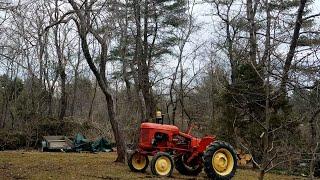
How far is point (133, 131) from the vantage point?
23906 millimetres

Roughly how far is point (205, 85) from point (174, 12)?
1063 cm

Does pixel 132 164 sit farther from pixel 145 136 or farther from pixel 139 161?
pixel 145 136

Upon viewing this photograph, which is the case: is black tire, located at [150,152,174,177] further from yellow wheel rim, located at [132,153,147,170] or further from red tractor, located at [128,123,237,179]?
yellow wheel rim, located at [132,153,147,170]

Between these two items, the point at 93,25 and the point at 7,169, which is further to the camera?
the point at 93,25

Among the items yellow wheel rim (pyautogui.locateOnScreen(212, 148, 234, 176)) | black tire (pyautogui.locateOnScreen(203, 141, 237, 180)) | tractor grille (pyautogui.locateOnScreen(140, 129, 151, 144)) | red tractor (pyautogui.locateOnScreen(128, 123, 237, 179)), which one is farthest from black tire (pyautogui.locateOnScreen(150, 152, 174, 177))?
yellow wheel rim (pyautogui.locateOnScreen(212, 148, 234, 176))

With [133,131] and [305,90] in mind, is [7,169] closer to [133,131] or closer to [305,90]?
[305,90]

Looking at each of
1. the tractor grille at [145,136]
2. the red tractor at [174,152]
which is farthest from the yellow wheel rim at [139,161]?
the tractor grille at [145,136]

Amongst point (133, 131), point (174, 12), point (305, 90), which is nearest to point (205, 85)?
point (174, 12)

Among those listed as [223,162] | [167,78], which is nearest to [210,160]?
[223,162]

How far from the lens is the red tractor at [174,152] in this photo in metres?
10.8

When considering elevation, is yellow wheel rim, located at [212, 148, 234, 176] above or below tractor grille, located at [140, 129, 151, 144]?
below

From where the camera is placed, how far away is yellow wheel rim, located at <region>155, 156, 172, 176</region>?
1080 cm

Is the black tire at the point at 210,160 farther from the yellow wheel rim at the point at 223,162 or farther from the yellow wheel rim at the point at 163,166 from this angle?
the yellow wheel rim at the point at 163,166

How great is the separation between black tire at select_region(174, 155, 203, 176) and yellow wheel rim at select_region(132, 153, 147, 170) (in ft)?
3.11
